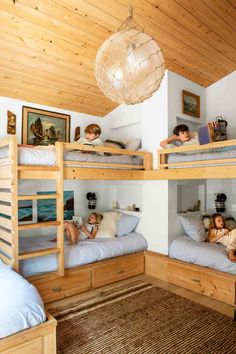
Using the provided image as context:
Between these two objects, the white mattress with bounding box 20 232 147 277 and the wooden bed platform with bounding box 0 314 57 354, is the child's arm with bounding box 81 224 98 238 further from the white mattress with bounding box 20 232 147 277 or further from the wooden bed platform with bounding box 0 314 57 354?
the wooden bed platform with bounding box 0 314 57 354

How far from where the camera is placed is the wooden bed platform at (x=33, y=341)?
151 centimetres

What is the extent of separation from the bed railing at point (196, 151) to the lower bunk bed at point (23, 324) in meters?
2.04

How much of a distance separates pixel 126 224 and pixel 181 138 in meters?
1.41

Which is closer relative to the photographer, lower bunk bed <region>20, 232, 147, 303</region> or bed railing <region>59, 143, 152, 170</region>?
lower bunk bed <region>20, 232, 147, 303</region>

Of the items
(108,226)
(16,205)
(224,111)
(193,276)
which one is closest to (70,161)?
(16,205)

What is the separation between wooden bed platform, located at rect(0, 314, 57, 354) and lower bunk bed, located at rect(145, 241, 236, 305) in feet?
5.81

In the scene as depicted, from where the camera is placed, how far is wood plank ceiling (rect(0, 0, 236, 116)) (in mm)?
2275

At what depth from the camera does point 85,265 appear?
2.93 metres

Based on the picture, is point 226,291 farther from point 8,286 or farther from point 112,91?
point 112,91

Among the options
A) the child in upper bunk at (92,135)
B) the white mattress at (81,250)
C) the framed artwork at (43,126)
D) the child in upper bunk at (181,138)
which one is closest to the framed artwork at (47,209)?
the white mattress at (81,250)

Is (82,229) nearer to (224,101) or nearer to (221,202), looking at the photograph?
(221,202)

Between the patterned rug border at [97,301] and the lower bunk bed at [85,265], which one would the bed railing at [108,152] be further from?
the patterned rug border at [97,301]

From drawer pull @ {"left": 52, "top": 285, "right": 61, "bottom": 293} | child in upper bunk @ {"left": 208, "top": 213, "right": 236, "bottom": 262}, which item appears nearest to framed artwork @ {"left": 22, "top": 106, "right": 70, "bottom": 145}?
drawer pull @ {"left": 52, "top": 285, "right": 61, "bottom": 293}

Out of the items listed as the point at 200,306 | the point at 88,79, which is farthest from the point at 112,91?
the point at 200,306
